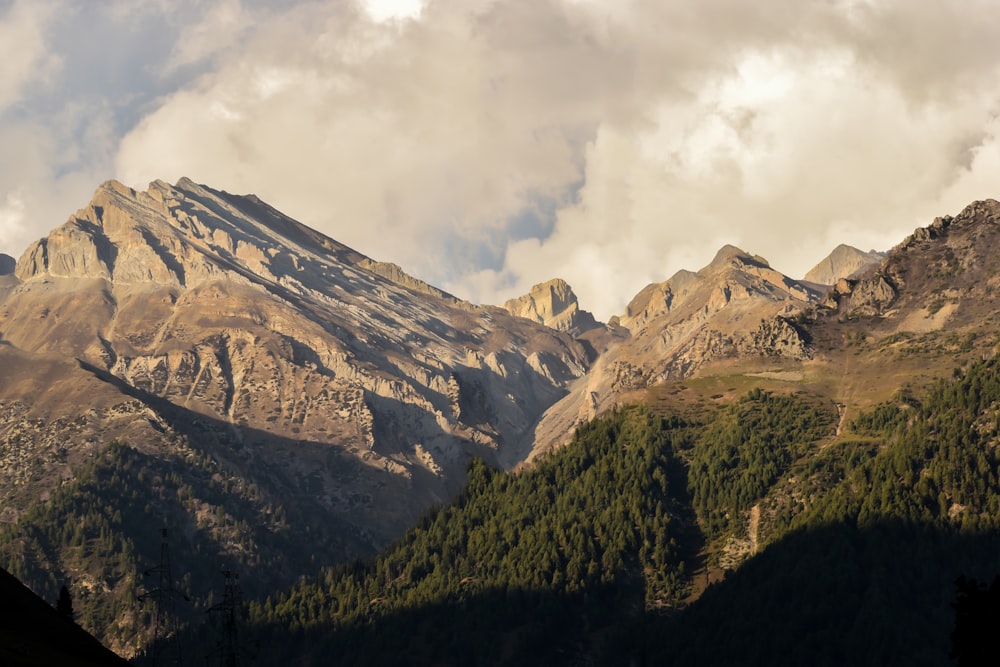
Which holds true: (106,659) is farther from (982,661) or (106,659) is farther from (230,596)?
(982,661)

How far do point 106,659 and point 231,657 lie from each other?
111ft

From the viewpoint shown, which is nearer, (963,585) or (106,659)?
(963,585)

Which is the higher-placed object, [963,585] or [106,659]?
[963,585]

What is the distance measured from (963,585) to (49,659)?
10647cm

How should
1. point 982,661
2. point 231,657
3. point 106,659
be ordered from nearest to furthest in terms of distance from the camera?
point 982,661
point 231,657
point 106,659

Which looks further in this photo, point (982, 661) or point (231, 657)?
point (231, 657)

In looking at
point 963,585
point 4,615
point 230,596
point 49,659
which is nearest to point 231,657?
point 230,596

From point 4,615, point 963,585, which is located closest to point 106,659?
point 4,615

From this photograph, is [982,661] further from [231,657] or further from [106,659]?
[106,659]

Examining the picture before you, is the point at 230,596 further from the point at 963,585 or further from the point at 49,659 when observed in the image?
the point at 963,585

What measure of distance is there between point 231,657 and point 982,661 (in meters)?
85.3

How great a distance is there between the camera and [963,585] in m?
147

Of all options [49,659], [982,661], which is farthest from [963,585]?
[49,659]

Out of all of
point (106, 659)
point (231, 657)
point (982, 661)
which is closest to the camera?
point (982, 661)
